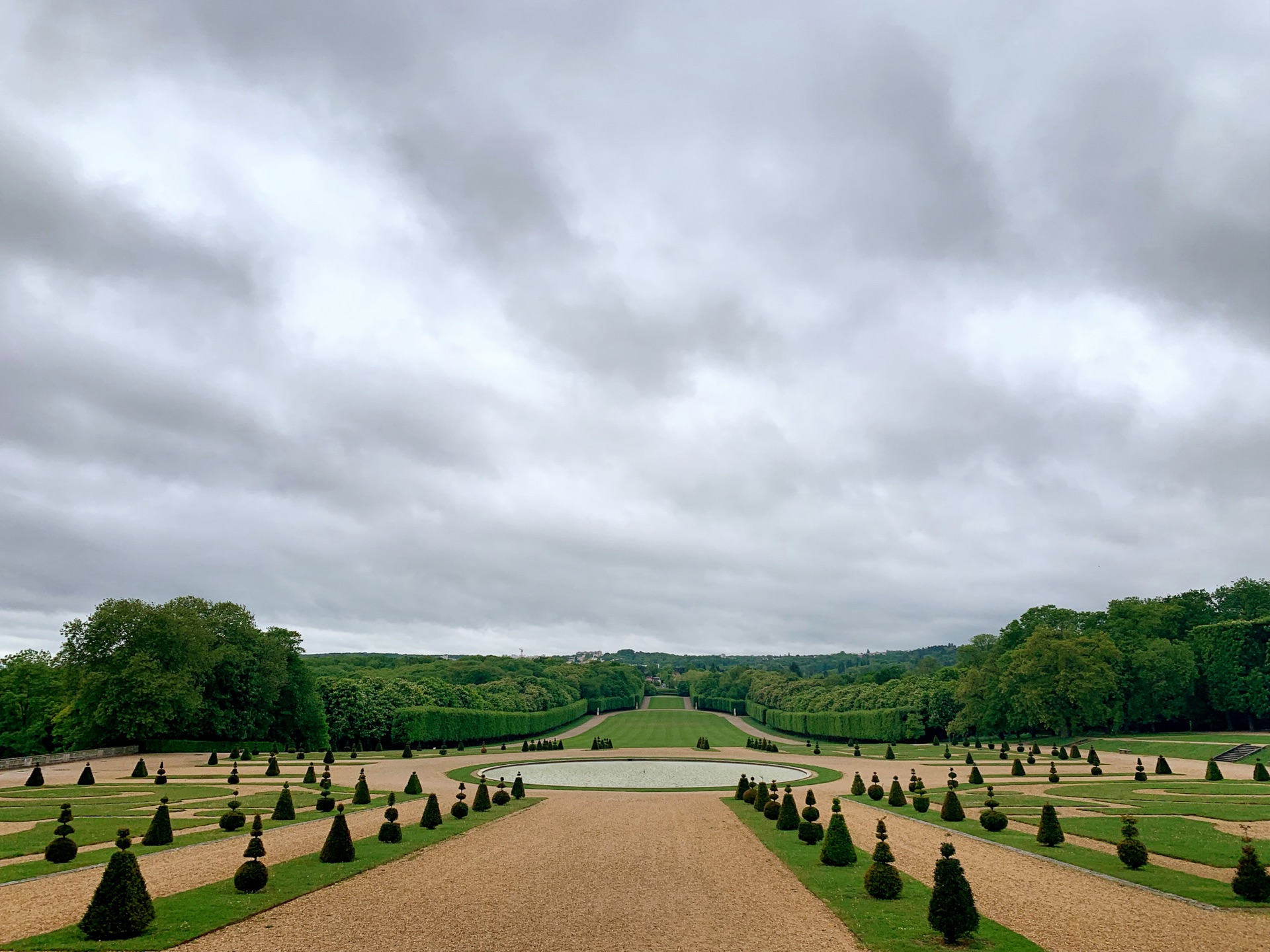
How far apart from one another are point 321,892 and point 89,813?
19.6 metres

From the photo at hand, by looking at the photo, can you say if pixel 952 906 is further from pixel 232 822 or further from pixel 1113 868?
pixel 232 822

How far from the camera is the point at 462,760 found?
61.2 metres

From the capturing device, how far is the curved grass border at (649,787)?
43531mm

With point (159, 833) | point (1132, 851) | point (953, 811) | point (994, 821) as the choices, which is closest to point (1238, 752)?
point (953, 811)

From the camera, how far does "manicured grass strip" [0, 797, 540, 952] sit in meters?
14.2

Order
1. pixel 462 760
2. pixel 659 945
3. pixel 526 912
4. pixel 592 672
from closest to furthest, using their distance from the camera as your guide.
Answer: pixel 659 945, pixel 526 912, pixel 462 760, pixel 592 672

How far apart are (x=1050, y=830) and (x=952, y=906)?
12.5 metres

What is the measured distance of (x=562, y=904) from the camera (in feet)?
58.7

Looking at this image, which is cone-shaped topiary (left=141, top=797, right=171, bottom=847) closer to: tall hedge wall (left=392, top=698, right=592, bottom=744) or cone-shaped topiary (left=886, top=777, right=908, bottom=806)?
cone-shaped topiary (left=886, top=777, right=908, bottom=806)

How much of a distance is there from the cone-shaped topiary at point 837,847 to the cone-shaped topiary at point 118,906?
17.0 m

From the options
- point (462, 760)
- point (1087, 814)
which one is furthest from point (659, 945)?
point (462, 760)

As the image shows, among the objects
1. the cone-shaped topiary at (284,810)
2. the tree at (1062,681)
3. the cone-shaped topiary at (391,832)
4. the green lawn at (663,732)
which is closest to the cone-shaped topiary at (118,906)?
the cone-shaped topiary at (391,832)

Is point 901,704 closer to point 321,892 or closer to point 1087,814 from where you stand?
point 1087,814

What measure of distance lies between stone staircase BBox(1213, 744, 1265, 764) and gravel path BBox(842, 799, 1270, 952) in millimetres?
45578
